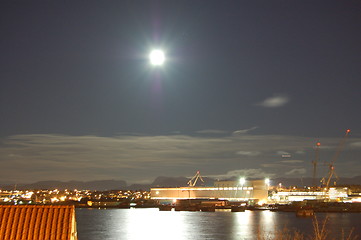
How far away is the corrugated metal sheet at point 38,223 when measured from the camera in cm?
1069

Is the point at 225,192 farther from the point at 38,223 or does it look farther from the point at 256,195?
the point at 38,223

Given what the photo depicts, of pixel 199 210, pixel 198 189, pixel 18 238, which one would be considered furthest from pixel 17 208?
pixel 198 189

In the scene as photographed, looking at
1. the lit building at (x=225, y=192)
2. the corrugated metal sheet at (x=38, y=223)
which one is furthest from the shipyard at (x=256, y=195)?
the corrugated metal sheet at (x=38, y=223)

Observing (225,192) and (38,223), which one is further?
(225,192)

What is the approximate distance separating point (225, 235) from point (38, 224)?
46494 millimetres

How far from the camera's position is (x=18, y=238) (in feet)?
35.4

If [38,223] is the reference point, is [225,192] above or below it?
above

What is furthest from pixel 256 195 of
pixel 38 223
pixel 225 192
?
pixel 38 223

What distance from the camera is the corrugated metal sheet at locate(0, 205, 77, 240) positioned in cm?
1069

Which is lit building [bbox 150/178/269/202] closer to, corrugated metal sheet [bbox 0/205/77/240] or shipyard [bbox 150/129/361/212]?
shipyard [bbox 150/129/361/212]

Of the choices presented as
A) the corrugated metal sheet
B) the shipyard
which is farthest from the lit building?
the corrugated metal sheet

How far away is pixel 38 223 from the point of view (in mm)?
10805

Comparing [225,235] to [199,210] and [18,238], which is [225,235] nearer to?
[18,238]

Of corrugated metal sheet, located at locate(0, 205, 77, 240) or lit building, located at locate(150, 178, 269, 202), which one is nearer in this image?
corrugated metal sheet, located at locate(0, 205, 77, 240)
